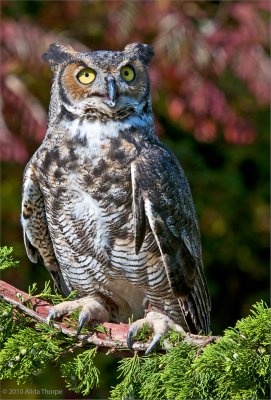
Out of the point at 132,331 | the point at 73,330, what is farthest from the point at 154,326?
the point at 73,330

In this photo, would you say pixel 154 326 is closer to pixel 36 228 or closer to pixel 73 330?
pixel 73 330

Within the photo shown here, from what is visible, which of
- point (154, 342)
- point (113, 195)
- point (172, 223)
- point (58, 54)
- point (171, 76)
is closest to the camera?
point (154, 342)

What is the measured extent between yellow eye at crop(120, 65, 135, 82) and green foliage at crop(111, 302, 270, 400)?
1044 mm

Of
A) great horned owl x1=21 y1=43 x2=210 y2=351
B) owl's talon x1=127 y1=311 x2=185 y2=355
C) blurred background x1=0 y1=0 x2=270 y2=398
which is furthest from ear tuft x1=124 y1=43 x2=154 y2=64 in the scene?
owl's talon x1=127 y1=311 x2=185 y2=355

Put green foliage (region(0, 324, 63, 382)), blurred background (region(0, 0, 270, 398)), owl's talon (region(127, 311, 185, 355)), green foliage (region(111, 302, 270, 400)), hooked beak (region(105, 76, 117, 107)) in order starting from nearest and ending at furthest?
1. green foliage (region(111, 302, 270, 400))
2. green foliage (region(0, 324, 63, 382))
3. owl's talon (region(127, 311, 185, 355))
4. hooked beak (region(105, 76, 117, 107))
5. blurred background (region(0, 0, 270, 398))

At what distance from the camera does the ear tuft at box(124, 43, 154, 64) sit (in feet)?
10.7

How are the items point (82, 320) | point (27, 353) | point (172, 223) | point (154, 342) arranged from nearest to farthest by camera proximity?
point (27, 353) → point (154, 342) → point (82, 320) → point (172, 223)

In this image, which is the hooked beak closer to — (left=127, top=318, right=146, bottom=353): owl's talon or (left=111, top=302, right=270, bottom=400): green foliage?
(left=127, top=318, right=146, bottom=353): owl's talon

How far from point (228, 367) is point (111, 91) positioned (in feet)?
3.52

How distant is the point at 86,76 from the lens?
309cm

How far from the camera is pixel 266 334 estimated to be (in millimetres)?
2422

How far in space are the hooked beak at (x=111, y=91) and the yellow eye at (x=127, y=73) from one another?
0.36 feet

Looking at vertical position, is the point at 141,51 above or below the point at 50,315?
above

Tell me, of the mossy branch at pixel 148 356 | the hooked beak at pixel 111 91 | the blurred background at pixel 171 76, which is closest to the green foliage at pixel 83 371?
the mossy branch at pixel 148 356
